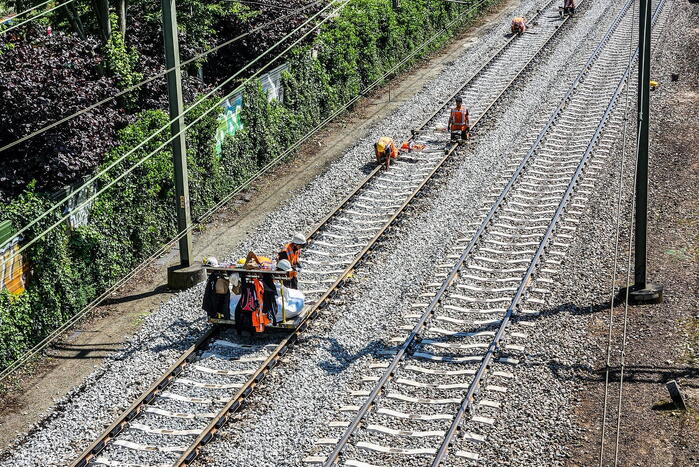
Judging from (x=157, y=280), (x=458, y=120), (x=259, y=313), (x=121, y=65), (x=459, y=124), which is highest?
(x=121, y=65)

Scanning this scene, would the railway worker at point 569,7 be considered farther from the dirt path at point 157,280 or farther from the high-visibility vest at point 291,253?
the high-visibility vest at point 291,253

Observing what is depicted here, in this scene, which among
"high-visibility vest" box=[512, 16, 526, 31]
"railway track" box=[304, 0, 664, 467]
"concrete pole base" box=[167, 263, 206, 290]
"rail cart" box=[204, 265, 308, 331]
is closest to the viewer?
"railway track" box=[304, 0, 664, 467]

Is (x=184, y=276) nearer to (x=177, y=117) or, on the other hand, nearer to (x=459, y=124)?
(x=177, y=117)

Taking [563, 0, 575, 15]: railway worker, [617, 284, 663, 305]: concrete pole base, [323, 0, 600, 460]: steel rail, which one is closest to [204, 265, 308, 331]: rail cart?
[323, 0, 600, 460]: steel rail

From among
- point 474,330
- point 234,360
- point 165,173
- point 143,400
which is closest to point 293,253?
point 234,360

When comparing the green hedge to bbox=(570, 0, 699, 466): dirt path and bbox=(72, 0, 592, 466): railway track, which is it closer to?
bbox=(72, 0, 592, 466): railway track

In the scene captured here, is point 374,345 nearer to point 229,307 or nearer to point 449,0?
point 229,307

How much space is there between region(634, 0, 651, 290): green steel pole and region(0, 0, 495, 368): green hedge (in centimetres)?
1075

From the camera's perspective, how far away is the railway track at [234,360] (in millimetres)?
14250

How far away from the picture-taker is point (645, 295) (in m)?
18.2

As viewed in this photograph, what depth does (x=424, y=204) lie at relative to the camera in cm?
2330

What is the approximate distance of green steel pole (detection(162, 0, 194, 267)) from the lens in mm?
18141

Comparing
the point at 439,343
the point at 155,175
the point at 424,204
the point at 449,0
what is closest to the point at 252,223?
the point at 155,175

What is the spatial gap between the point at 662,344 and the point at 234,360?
25.9 feet
